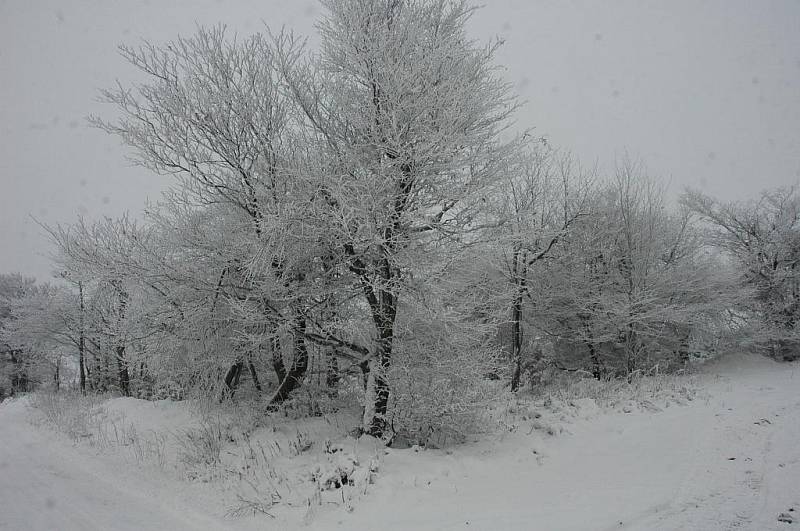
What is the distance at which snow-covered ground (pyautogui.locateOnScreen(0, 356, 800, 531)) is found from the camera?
455 centimetres

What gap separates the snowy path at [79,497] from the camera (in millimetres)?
4812

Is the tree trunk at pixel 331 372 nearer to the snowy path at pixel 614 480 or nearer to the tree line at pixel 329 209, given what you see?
the tree line at pixel 329 209

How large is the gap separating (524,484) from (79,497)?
6.00 metres

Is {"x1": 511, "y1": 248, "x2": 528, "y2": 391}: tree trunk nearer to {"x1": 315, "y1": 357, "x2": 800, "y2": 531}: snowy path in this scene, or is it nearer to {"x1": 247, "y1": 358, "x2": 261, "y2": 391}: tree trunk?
{"x1": 315, "y1": 357, "x2": 800, "y2": 531}: snowy path

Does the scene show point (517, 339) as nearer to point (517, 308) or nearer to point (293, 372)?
point (517, 308)

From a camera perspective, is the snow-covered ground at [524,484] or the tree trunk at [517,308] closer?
the snow-covered ground at [524,484]

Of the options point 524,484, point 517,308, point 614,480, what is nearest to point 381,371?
point 524,484

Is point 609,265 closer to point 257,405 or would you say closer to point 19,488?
point 257,405

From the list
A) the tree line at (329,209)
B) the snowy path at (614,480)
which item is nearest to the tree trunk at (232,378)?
the tree line at (329,209)

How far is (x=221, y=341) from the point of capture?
8.00 meters

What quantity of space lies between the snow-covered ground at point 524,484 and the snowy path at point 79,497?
0.07 feet

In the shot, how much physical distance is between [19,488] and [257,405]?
14.1 ft

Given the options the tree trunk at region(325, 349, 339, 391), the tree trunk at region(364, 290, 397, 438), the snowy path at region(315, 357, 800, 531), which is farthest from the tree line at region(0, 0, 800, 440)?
the snowy path at region(315, 357, 800, 531)

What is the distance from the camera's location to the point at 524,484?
228 inches
